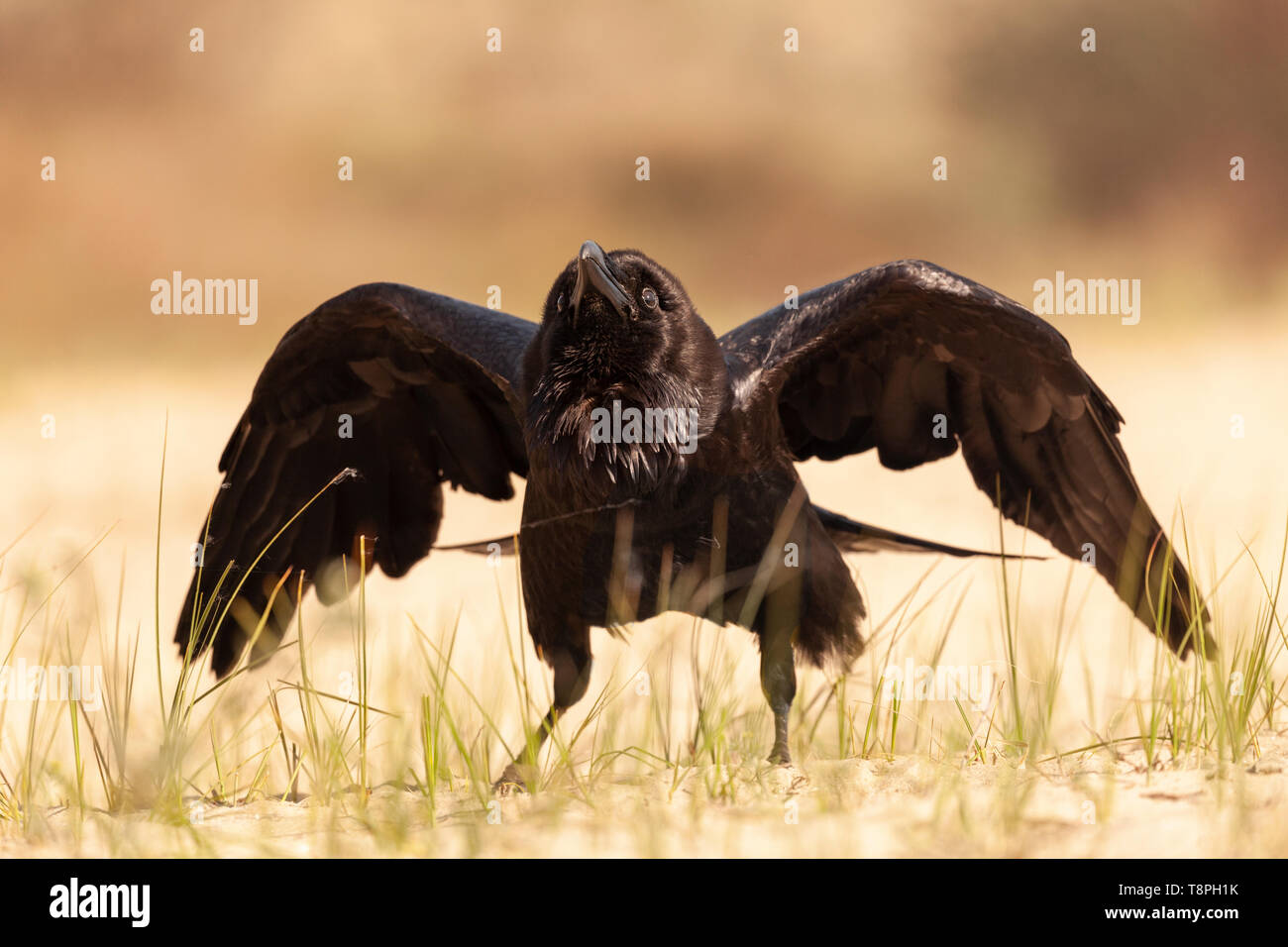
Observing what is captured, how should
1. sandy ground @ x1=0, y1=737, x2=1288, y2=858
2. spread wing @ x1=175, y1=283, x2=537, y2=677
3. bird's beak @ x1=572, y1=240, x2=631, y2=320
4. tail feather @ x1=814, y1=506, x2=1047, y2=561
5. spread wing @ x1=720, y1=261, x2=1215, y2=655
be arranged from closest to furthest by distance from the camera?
1. sandy ground @ x1=0, y1=737, x2=1288, y2=858
2. bird's beak @ x1=572, y1=240, x2=631, y2=320
3. spread wing @ x1=720, y1=261, x2=1215, y2=655
4. spread wing @ x1=175, y1=283, x2=537, y2=677
5. tail feather @ x1=814, y1=506, x2=1047, y2=561

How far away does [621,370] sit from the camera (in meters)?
3.68

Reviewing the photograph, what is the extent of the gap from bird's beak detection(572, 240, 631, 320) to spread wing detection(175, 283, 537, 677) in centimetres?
63

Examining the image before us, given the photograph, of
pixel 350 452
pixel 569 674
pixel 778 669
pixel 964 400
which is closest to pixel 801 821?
pixel 778 669

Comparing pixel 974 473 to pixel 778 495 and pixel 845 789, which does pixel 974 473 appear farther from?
pixel 845 789

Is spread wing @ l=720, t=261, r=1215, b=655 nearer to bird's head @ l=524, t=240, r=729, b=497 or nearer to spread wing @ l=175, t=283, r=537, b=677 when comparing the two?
bird's head @ l=524, t=240, r=729, b=497

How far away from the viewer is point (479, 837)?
247cm

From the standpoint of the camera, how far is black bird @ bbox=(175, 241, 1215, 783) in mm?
3670

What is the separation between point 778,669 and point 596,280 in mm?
1409

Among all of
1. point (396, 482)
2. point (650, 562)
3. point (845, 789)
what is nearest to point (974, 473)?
point (650, 562)

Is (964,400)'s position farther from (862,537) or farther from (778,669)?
(778,669)

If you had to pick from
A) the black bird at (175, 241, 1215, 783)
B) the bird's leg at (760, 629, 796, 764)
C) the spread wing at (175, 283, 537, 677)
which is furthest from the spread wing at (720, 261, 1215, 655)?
the spread wing at (175, 283, 537, 677)

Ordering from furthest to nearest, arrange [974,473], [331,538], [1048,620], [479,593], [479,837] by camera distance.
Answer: [479,593], [331,538], [974,473], [1048,620], [479,837]

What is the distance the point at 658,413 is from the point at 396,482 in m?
1.60

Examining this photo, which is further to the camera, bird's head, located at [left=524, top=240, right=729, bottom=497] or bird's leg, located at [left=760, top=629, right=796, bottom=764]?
bird's leg, located at [left=760, top=629, right=796, bottom=764]
